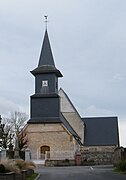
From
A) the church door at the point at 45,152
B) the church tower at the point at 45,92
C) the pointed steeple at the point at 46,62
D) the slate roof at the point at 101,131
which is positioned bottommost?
the church door at the point at 45,152

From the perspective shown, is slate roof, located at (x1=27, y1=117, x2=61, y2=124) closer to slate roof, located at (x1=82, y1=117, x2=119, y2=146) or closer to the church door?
the church door

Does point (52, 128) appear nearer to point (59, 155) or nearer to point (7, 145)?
point (59, 155)

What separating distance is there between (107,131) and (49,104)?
14.7 metres

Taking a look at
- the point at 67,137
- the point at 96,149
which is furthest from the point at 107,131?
the point at 67,137

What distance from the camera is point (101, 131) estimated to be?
223 feet

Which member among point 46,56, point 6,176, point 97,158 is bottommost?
point 97,158

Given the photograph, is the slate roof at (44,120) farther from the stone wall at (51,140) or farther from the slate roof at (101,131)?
the slate roof at (101,131)

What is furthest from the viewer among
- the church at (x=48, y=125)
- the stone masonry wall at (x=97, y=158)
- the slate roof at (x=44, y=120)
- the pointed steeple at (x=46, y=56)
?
the pointed steeple at (x=46, y=56)

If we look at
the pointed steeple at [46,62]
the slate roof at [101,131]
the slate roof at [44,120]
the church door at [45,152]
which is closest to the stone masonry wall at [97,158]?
the church door at [45,152]

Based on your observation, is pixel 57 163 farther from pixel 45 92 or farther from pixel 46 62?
pixel 46 62

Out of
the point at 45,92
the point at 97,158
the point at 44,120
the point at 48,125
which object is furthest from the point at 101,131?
the point at 45,92

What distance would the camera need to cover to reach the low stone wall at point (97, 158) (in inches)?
2136

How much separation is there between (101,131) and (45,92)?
1498 cm

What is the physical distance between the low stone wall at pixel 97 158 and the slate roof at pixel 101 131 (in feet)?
25.7
